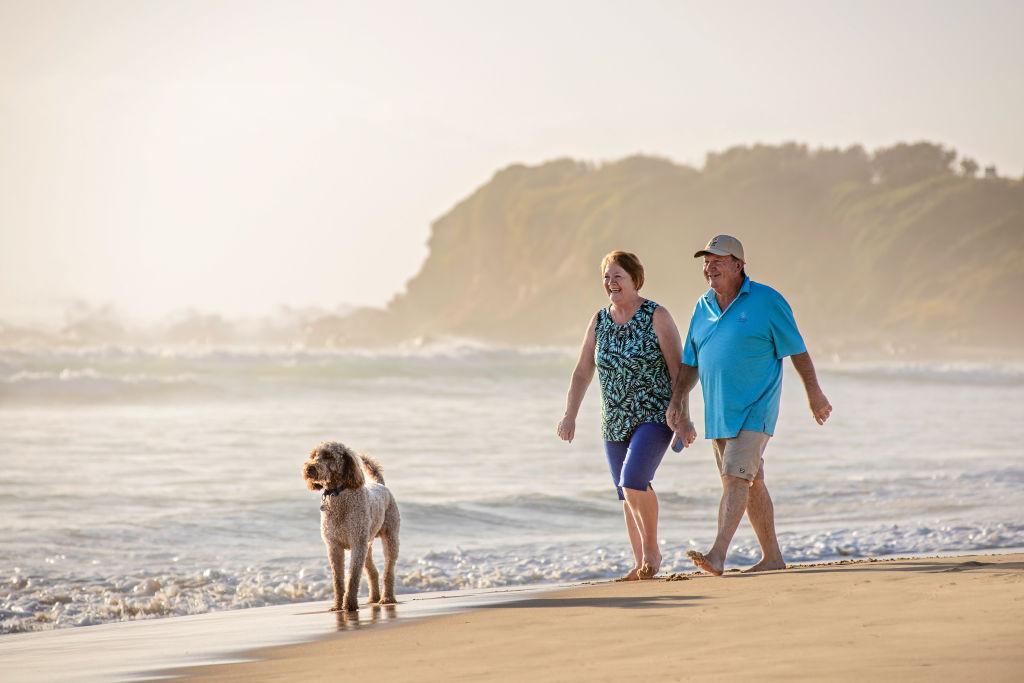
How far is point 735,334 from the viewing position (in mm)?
6996

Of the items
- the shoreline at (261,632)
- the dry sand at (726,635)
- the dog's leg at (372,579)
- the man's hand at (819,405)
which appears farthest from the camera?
the dog's leg at (372,579)

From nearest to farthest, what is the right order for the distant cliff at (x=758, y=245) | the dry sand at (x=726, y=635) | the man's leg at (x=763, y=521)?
the dry sand at (x=726, y=635), the man's leg at (x=763, y=521), the distant cliff at (x=758, y=245)

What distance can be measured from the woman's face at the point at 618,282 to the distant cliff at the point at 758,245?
8495 centimetres

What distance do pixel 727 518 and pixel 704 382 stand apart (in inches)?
29.6

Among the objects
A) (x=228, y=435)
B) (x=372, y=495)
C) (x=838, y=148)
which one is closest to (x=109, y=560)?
(x=372, y=495)

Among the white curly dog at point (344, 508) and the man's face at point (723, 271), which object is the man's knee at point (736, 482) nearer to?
the man's face at point (723, 271)

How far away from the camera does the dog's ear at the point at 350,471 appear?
737 cm

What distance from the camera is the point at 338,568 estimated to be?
298 inches

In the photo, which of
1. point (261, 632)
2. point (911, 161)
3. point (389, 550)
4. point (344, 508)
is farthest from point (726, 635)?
point (911, 161)

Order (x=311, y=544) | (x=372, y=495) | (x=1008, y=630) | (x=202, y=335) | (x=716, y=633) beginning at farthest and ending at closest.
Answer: (x=202, y=335) → (x=311, y=544) → (x=372, y=495) → (x=716, y=633) → (x=1008, y=630)

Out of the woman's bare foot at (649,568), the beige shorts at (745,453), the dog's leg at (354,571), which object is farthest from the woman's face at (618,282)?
the dog's leg at (354,571)

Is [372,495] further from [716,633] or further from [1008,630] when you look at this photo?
[1008,630]

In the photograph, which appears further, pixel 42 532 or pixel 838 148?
pixel 838 148

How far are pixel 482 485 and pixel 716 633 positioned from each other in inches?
374
